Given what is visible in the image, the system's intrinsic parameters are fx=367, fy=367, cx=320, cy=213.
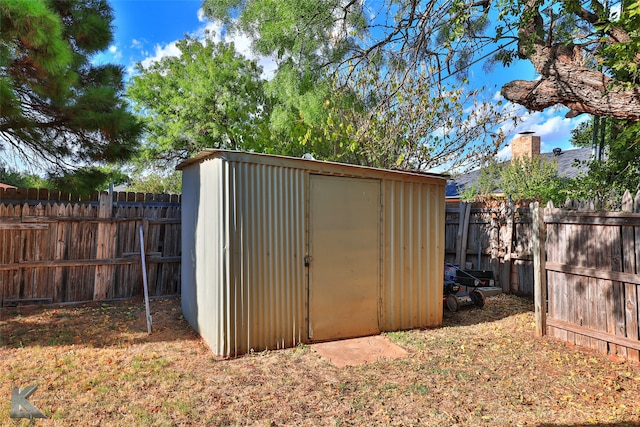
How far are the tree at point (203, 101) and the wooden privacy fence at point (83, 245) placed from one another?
5.26 metres

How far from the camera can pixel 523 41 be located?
4.65 m

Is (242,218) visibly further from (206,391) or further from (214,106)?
(214,106)

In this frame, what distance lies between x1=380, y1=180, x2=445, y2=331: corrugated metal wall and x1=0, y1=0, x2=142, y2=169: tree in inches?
172

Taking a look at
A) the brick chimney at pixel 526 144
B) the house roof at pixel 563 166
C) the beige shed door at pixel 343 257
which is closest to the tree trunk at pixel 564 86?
the beige shed door at pixel 343 257

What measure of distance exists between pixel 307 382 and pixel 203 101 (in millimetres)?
11019

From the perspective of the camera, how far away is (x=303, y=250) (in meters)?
4.50

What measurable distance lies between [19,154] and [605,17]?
26.4 ft

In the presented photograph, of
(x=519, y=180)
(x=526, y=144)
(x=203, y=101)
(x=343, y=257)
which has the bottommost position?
(x=343, y=257)

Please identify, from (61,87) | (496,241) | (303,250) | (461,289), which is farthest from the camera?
(496,241)

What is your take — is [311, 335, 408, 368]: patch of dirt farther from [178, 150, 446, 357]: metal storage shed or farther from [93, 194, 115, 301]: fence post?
[93, 194, 115, 301]: fence post

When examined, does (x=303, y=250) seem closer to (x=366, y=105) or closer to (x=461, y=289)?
(x=461, y=289)

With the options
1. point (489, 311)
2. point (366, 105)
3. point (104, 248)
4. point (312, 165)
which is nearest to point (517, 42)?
point (312, 165)

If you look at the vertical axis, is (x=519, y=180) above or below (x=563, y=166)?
below

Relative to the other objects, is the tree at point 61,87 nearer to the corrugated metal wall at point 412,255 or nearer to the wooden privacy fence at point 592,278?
the corrugated metal wall at point 412,255
